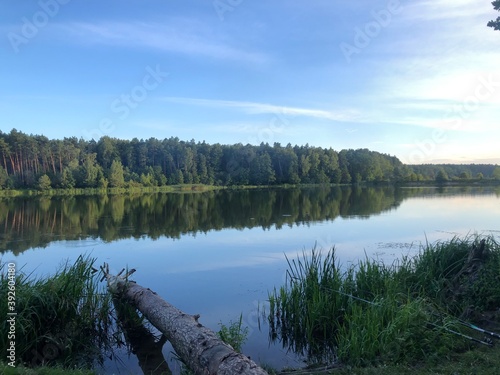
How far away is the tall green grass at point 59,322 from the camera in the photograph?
5938mm

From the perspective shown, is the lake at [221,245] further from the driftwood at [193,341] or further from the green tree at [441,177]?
the green tree at [441,177]

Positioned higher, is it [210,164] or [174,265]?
[210,164]

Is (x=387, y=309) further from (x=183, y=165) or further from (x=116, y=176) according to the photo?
(x=183, y=165)

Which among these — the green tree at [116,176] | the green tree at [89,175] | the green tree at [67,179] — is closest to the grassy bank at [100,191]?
the green tree at [116,176]

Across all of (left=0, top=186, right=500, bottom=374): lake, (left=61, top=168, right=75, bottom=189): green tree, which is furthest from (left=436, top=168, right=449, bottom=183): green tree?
(left=61, top=168, right=75, bottom=189): green tree

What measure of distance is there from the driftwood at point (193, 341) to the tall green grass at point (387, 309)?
2.09 metres

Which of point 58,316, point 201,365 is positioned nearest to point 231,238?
point 58,316

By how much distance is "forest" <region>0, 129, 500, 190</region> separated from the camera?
73875 millimetres

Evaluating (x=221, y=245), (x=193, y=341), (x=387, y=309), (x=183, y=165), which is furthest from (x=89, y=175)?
(x=387, y=309)

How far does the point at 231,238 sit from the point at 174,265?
6014mm

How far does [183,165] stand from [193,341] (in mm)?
90753

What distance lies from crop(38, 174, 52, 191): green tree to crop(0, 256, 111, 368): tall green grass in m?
68.6

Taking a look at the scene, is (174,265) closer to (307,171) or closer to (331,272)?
(331,272)

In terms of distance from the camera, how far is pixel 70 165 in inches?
2931
